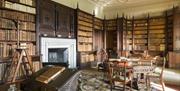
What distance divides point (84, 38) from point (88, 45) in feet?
1.77

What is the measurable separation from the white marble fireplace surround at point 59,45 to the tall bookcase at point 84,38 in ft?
1.00

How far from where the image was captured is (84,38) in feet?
24.8

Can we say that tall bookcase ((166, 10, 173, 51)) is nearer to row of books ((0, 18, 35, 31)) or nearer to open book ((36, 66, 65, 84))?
row of books ((0, 18, 35, 31))

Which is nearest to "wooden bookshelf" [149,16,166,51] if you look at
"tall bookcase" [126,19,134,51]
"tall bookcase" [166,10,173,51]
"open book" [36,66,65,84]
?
"tall bookcase" [166,10,173,51]

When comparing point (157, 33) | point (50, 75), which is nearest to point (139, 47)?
point (157, 33)

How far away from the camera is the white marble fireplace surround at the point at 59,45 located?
5.20m

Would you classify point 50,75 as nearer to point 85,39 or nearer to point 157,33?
point 85,39

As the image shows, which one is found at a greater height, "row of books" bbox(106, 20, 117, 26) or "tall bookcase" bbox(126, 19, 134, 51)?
"row of books" bbox(106, 20, 117, 26)

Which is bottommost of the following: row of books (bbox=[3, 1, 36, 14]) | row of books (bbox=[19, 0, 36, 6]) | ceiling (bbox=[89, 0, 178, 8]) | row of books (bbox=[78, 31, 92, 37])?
row of books (bbox=[78, 31, 92, 37])

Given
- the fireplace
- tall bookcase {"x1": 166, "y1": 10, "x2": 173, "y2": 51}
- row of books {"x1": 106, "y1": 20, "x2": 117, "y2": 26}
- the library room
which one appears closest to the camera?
the library room

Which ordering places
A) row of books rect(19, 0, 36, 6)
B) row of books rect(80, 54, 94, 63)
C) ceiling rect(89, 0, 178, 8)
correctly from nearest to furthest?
row of books rect(19, 0, 36, 6) → row of books rect(80, 54, 94, 63) → ceiling rect(89, 0, 178, 8)

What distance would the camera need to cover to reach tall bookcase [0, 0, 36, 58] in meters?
4.04

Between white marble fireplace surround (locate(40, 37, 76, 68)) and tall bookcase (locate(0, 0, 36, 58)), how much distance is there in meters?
0.37

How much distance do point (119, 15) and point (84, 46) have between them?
10.8 ft
